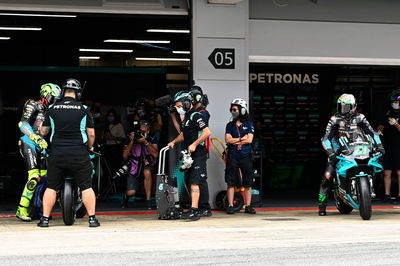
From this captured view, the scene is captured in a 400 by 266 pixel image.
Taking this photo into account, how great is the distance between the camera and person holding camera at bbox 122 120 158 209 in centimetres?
1449

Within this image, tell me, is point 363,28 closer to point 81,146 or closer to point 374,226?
point 374,226

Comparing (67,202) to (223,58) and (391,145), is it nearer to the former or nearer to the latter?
(223,58)

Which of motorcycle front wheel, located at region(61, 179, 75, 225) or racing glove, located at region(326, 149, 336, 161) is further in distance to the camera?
racing glove, located at region(326, 149, 336, 161)

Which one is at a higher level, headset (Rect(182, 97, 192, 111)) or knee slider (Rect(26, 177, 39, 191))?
headset (Rect(182, 97, 192, 111))

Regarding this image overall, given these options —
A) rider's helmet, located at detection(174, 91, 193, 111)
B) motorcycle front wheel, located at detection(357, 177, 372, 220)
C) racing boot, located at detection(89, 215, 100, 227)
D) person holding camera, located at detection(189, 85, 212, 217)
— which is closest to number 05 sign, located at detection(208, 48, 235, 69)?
rider's helmet, located at detection(174, 91, 193, 111)

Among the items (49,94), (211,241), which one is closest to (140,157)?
(49,94)

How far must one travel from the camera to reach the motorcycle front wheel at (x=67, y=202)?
11.3m

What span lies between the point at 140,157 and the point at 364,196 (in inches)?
177

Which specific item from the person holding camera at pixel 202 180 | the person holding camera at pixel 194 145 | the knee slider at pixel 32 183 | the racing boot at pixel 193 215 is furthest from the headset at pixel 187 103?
the knee slider at pixel 32 183

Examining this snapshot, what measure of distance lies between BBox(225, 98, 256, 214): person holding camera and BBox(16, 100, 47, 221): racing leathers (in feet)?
9.99

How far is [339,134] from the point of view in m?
12.7

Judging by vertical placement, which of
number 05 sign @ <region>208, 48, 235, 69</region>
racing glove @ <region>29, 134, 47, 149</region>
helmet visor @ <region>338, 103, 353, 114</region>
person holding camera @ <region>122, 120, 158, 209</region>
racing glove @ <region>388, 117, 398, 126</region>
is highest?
number 05 sign @ <region>208, 48, 235, 69</region>

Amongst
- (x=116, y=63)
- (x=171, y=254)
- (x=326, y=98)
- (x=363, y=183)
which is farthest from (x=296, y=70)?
(x=171, y=254)

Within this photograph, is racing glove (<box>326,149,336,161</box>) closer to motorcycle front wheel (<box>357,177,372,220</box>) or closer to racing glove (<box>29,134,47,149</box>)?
motorcycle front wheel (<box>357,177,372,220</box>)
